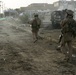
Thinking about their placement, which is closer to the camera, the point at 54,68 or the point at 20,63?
the point at 54,68

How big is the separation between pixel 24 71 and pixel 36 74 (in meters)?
0.49

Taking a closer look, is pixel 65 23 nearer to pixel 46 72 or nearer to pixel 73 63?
pixel 73 63

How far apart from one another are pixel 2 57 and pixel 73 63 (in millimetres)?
2800

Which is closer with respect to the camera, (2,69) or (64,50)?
(2,69)

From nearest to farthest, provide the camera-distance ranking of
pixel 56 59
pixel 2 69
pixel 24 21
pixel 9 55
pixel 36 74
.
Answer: pixel 36 74 → pixel 2 69 → pixel 56 59 → pixel 9 55 → pixel 24 21

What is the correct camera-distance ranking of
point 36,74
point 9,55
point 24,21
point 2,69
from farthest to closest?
1. point 24,21
2. point 9,55
3. point 2,69
4. point 36,74

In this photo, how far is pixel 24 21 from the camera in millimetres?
38750

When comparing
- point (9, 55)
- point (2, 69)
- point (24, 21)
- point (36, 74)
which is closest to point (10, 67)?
point (2, 69)

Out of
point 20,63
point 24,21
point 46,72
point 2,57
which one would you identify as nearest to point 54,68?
point 46,72

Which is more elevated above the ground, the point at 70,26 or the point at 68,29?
the point at 70,26

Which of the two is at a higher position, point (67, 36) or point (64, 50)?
point (67, 36)

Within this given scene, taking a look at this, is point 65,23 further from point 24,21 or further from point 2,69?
point 24,21

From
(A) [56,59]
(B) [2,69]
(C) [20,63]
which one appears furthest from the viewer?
(A) [56,59]

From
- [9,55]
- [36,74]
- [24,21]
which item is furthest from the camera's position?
[24,21]
